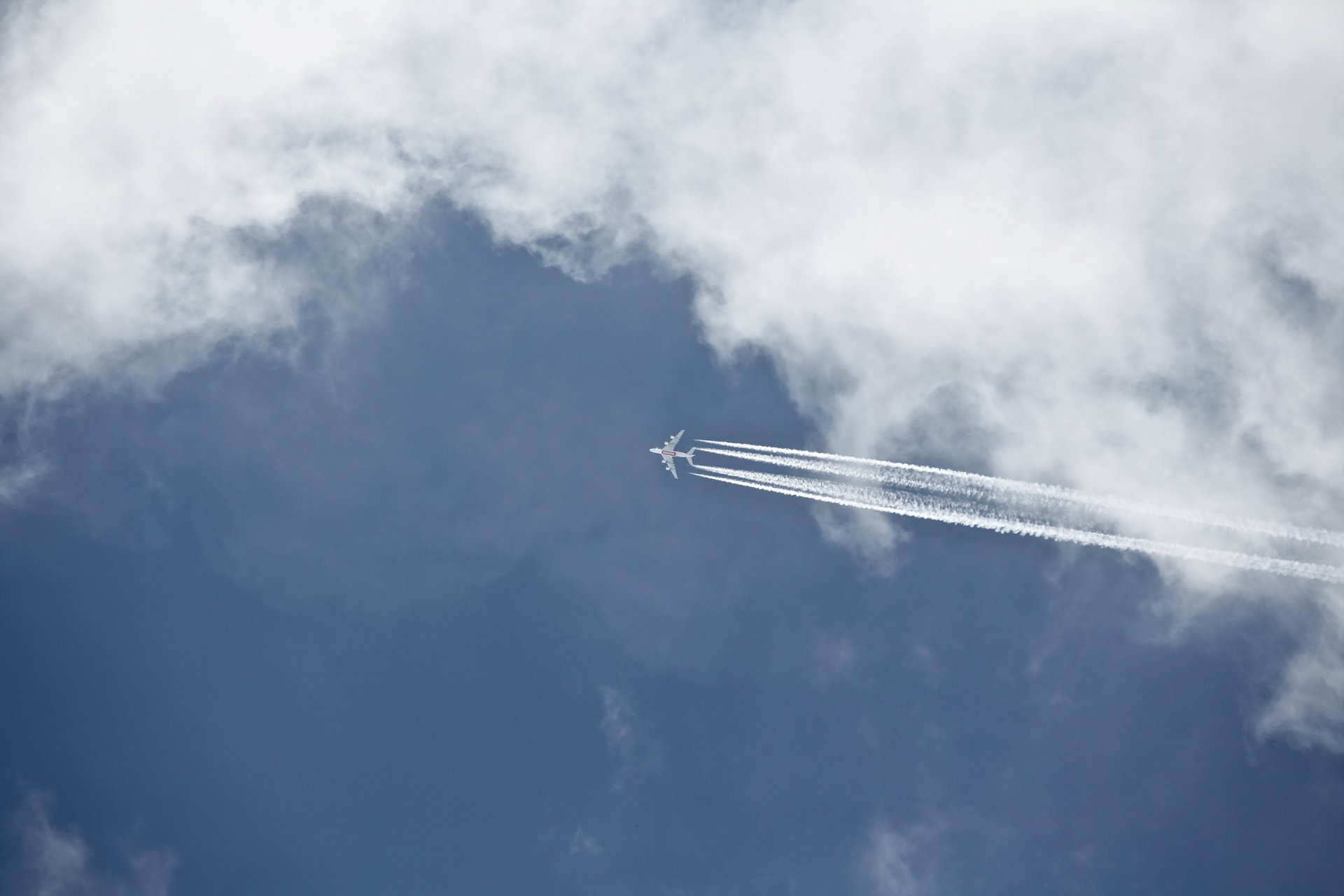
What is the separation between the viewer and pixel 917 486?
200 metres

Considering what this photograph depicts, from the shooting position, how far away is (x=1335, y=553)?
611ft

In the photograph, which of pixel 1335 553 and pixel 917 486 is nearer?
pixel 1335 553

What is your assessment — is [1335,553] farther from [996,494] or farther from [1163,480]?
[996,494]

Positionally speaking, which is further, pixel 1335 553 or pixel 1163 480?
pixel 1163 480

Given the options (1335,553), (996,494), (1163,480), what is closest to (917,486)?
(996,494)

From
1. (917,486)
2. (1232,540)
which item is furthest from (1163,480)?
(917,486)

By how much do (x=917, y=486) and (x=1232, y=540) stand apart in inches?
1698

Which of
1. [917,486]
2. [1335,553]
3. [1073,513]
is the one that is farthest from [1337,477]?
[917,486]

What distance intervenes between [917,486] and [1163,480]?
3551 centimetres

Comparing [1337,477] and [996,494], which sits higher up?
[1337,477]

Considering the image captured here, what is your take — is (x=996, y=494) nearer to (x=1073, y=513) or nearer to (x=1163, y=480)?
(x=1073, y=513)

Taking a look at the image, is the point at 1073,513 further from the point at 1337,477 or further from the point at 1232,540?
the point at 1337,477

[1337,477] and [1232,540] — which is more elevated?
[1337,477]

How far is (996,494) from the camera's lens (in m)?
196
